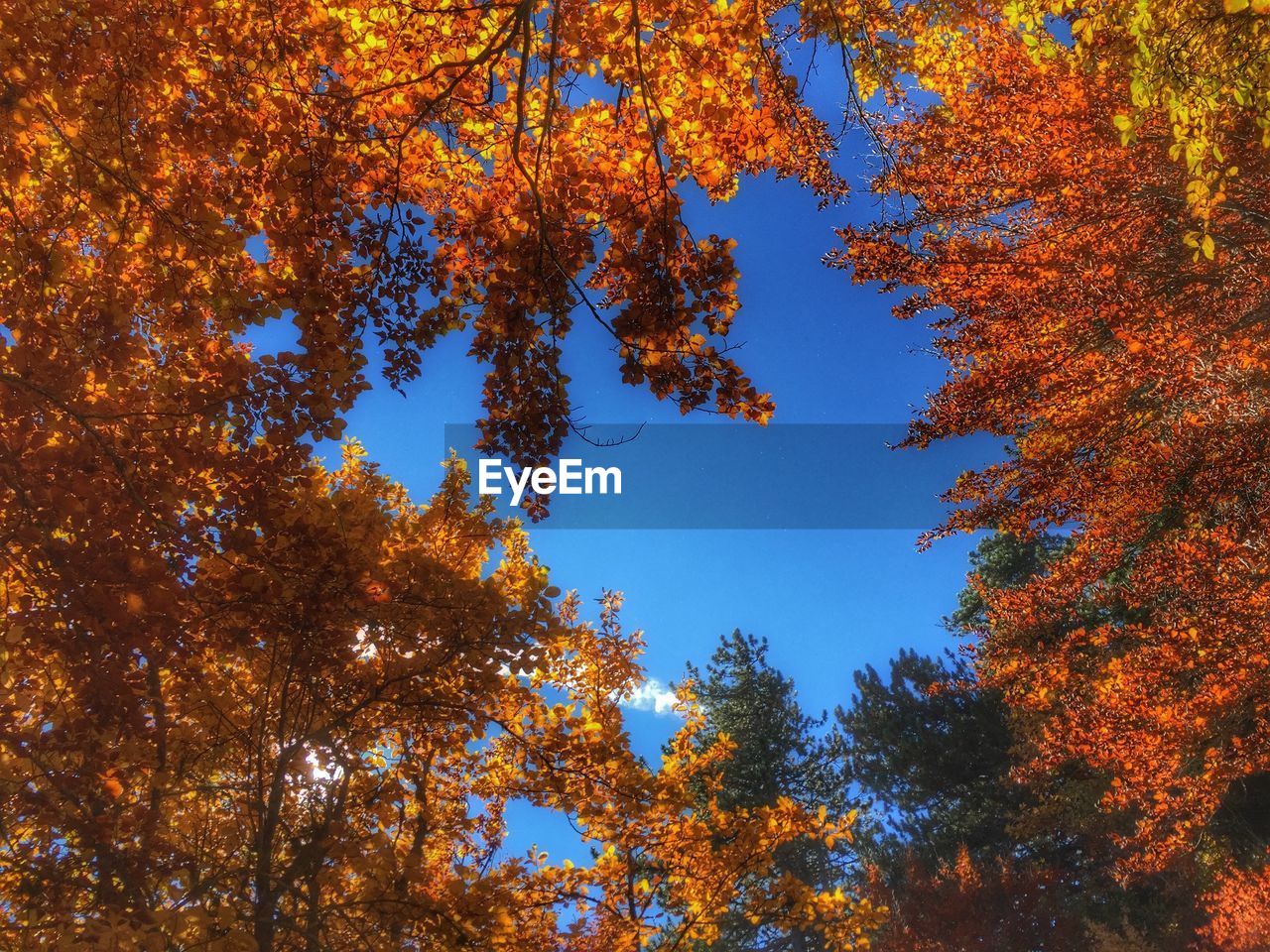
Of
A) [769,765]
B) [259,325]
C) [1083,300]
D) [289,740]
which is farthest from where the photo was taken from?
[769,765]

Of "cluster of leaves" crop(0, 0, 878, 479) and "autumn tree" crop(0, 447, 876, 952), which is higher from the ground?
"cluster of leaves" crop(0, 0, 878, 479)

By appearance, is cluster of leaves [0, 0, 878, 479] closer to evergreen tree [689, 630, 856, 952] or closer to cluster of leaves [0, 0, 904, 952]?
cluster of leaves [0, 0, 904, 952]

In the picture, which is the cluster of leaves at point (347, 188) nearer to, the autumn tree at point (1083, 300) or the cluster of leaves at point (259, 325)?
the cluster of leaves at point (259, 325)

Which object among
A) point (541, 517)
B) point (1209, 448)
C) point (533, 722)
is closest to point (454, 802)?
point (533, 722)

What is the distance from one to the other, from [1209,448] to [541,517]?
644 cm

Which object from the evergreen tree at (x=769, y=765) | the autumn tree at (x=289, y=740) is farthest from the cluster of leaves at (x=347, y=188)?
the evergreen tree at (x=769, y=765)

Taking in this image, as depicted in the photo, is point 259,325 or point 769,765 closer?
point 259,325

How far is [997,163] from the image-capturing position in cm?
634

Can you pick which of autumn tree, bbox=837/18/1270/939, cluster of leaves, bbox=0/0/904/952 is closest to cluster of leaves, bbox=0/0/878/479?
cluster of leaves, bbox=0/0/904/952

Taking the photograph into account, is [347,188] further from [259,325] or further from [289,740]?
[289,740]

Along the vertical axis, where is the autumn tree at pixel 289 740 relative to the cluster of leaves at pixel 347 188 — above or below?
below

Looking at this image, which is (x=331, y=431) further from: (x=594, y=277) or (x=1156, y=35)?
(x=1156, y=35)

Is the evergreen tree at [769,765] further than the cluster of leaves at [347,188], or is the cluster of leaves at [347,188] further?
the evergreen tree at [769,765]

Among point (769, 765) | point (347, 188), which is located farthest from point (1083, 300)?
point (769, 765)
